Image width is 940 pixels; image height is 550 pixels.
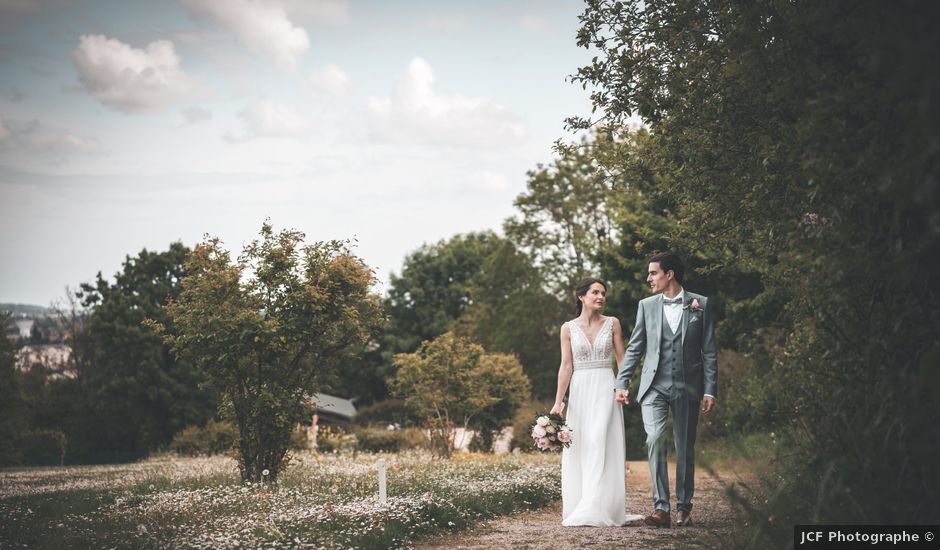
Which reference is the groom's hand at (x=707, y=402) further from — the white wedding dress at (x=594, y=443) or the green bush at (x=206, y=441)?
the green bush at (x=206, y=441)

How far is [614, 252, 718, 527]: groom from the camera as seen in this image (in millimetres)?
7805

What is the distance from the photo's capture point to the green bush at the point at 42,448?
39000 mm

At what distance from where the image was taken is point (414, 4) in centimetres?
1452

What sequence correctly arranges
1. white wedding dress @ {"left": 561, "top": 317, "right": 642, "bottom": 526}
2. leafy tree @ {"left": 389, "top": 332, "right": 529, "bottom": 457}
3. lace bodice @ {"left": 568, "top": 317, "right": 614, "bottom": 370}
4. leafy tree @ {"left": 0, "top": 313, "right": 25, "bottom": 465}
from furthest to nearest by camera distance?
leafy tree @ {"left": 0, "top": 313, "right": 25, "bottom": 465}
leafy tree @ {"left": 389, "top": 332, "right": 529, "bottom": 457}
lace bodice @ {"left": 568, "top": 317, "right": 614, "bottom": 370}
white wedding dress @ {"left": 561, "top": 317, "right": 642, "bottom": 526}

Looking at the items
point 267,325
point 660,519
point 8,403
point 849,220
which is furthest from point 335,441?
point 849,220

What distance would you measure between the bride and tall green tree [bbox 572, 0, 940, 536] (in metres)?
2.29

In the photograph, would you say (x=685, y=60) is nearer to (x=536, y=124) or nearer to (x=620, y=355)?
(x=620, y=355)

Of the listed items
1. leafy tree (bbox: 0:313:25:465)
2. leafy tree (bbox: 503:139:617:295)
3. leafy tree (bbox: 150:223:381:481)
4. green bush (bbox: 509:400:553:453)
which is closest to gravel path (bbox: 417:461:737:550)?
leafy tree (bbox: 150:223:381:481)

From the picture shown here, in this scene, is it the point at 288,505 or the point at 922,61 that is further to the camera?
the point at 288,505

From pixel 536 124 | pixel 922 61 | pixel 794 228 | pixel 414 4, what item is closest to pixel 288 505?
pixel 794 228

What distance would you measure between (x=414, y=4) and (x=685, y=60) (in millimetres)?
8084

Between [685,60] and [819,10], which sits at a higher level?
[685,60]

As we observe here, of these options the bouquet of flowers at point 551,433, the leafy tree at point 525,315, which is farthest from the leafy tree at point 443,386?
the leafy tree at point 525,315

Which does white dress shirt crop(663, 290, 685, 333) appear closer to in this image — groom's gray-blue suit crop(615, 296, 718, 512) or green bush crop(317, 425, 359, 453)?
groom's gray-blue suit crop(615, 296, 718, 512)
